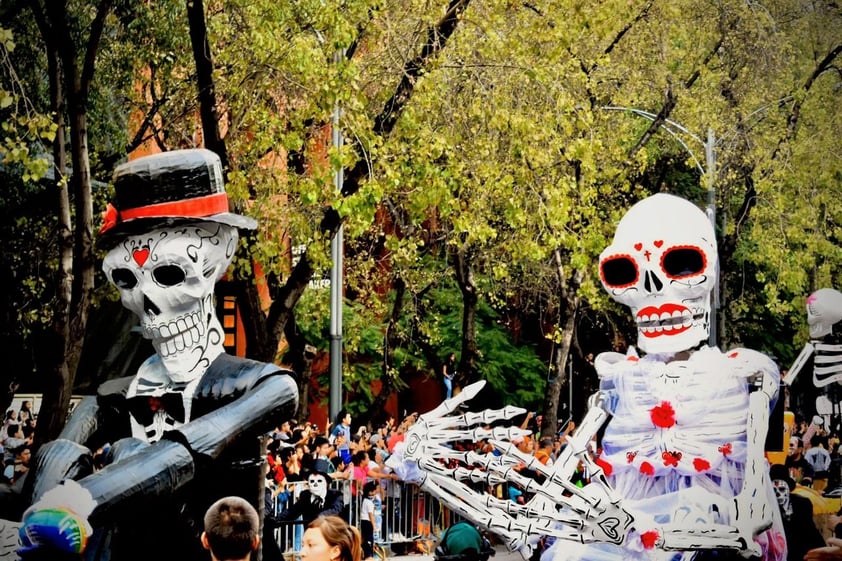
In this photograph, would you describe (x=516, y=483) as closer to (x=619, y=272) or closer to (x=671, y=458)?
(x=671, y=458)

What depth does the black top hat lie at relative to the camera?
612 centimetres

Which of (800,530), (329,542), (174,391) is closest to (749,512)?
(800,530)

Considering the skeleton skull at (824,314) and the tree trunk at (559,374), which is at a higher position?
the skeleton skull at (824,314)

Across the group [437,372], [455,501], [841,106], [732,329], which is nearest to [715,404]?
[455,501]

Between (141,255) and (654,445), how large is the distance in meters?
3.03

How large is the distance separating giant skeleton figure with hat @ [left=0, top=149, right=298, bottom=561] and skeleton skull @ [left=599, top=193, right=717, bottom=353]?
235 cm

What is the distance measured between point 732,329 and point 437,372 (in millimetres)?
7225

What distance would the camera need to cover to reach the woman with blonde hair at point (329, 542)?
14.8ft

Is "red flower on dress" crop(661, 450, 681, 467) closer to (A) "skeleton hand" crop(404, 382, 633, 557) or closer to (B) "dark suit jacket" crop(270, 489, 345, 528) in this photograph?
(A) "skeleton hand" crop(404, 382, 633, 557)

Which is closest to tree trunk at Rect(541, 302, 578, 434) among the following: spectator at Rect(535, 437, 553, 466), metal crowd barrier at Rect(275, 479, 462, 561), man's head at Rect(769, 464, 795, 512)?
spectator at Rect(535, 437, 553, 466)

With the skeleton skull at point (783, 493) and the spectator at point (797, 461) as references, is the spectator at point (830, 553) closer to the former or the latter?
the skeleton skull at point (783, 493)

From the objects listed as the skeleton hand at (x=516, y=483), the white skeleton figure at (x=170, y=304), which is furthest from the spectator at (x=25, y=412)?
the white skeleton figure at (x=170, y=304)

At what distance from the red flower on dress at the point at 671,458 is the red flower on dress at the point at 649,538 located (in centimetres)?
40

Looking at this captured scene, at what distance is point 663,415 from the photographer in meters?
7.03
